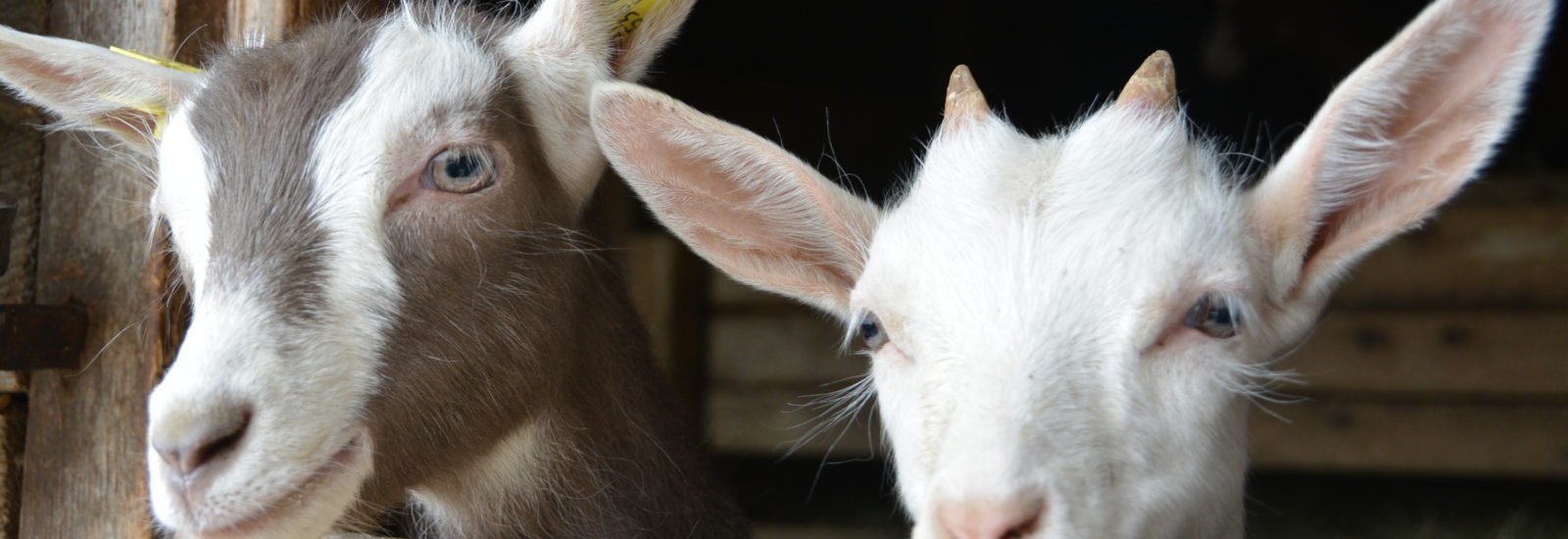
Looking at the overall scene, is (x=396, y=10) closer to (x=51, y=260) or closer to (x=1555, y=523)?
(x=51, y=260)

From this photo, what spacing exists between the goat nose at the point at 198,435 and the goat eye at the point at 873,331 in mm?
1039

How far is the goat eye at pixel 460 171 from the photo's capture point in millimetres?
2383

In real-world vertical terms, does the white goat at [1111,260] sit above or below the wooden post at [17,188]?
above

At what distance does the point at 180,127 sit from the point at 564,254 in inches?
30.1

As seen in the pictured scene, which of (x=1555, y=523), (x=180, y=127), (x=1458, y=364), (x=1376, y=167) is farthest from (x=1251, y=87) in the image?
(x=180, y=127)

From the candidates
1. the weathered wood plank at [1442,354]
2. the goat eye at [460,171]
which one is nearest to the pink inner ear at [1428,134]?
the goat eye at [460,171]

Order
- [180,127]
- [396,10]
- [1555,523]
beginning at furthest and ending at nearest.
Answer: [1555,523] → [396,10] → [180,127]

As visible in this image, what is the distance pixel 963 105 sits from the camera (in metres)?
2.43

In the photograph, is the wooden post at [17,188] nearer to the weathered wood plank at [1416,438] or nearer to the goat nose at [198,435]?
the goat nose at [198,435]

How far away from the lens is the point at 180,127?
8.22ft

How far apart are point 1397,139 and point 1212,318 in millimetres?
448

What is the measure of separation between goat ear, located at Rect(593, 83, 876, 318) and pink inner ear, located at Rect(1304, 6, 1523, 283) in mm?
854

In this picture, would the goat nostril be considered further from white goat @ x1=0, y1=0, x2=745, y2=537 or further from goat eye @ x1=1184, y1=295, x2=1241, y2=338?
goat eye @ x1=1184, y1=295, x2=1241, y2=338

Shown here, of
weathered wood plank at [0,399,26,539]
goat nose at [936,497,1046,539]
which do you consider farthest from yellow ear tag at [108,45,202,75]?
goat nose at [936,497,1046,539]
